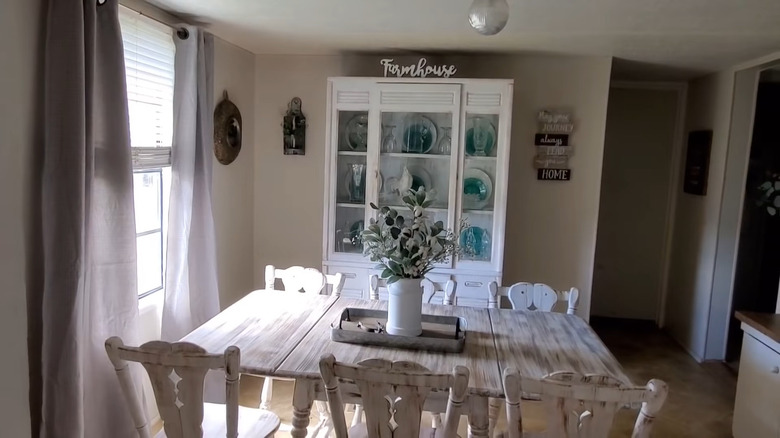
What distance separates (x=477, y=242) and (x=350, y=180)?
960 millimetres

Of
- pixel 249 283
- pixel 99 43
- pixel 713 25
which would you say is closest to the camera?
pixel 99 43

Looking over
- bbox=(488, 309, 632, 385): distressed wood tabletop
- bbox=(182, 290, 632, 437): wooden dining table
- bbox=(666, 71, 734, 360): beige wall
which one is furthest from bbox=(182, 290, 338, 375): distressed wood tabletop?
bbox=(666, 71, 734, 360): beige wall

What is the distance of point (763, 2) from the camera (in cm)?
227

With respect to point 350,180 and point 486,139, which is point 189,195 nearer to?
point 350,180

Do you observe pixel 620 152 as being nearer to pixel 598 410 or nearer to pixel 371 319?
pixel 371 319

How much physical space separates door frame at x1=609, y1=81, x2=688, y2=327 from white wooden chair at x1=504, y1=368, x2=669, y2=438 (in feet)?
12.2

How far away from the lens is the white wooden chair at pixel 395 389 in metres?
1.55

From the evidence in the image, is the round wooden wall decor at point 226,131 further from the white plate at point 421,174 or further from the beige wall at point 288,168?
the white plate at point 421,174

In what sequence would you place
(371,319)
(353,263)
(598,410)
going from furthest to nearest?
(353,263)
(371,319)
(598,410)

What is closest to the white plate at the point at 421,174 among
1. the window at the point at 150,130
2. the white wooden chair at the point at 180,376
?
the window at the point at 150,130

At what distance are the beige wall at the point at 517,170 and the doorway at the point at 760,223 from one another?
45.0 inches

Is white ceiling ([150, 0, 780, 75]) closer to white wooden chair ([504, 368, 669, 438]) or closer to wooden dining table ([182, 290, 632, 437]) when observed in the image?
wooden dining table ([182, 290, 632, 437])

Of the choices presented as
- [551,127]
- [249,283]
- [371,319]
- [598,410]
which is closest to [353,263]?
[249,283]

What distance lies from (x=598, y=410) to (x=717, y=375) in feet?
9.54
